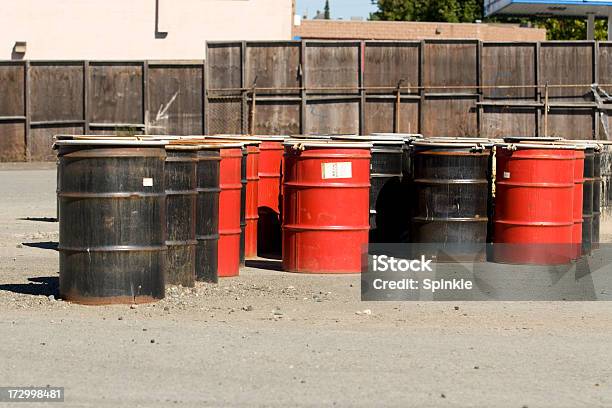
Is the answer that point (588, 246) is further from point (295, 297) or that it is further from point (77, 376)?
point (77, 376)

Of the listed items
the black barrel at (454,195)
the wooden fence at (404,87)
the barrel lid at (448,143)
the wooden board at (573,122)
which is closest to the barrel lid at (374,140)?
the barrel lid at (448,143)

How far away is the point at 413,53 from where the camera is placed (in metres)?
31.6

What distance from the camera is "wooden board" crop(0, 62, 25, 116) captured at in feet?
107

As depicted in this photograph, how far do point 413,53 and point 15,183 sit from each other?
11107 mm

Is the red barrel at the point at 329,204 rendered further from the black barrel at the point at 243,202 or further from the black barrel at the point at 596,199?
the black barrel at the point at 596,199

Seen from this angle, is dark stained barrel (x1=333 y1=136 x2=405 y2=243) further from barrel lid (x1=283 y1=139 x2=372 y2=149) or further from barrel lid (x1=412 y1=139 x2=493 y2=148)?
barrel lid (x1=283 y1=139 x2=372 y2=149)

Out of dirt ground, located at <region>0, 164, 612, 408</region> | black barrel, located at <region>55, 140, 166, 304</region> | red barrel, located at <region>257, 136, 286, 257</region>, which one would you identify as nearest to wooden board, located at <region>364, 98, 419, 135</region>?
red barrel, located at <region>257, 136, 286, 257</region>

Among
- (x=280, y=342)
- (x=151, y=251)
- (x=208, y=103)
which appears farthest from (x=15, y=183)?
(x=280, y=342)

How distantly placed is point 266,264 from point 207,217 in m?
2.50

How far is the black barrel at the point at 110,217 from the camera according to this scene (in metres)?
10.1

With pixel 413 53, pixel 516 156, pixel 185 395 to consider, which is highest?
pixel 413 53

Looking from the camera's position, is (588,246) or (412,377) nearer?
(412,377)

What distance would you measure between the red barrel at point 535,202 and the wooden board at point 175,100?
18.7m

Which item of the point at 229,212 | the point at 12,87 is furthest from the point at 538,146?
the point at 12,87
